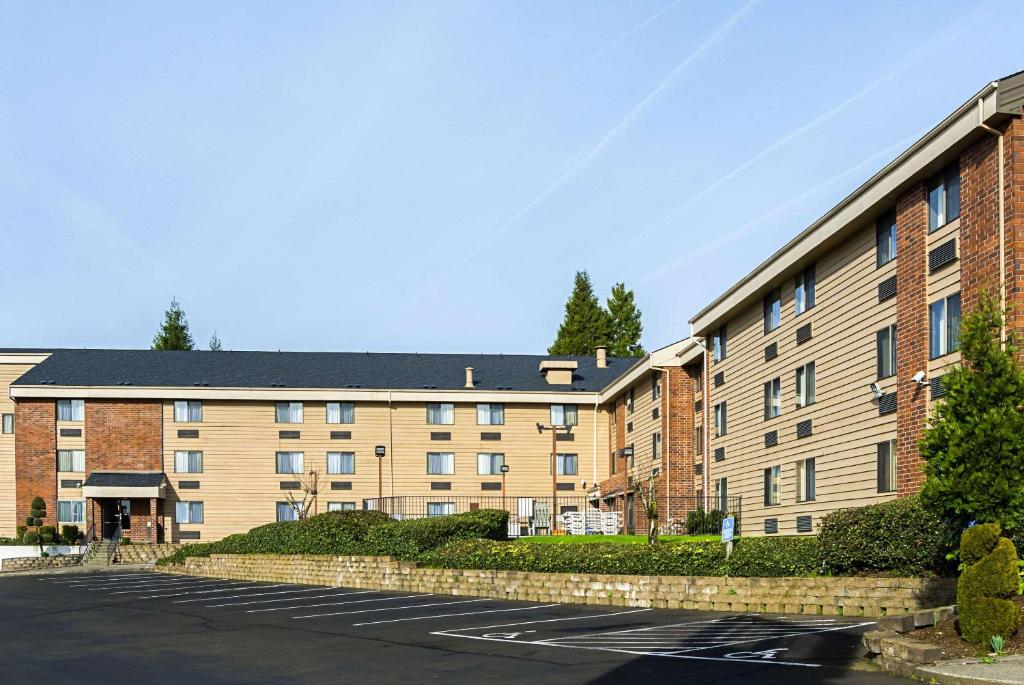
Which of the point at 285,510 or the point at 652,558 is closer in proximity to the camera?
the point at 652,558

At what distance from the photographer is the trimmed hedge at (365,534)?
3128 centimetres

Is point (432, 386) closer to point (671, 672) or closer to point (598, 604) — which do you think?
point (598, 604)

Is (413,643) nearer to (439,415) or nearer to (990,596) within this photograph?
(990,596)

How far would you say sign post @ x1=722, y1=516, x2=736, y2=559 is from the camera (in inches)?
822

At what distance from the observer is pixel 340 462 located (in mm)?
55406

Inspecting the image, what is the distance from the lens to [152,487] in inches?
2056

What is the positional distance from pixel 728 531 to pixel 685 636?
13.5 feet

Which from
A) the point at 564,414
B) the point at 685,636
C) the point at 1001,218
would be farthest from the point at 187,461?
the point at 1001,218

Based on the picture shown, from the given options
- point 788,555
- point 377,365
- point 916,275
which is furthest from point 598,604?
point 377,365

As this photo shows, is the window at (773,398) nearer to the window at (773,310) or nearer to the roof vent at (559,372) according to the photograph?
the window at (773,310)

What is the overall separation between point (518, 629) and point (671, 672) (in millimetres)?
5840

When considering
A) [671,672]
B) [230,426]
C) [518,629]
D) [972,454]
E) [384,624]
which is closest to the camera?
[671,672]

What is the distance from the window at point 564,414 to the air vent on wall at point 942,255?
3443cm

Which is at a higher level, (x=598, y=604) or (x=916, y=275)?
(x=916, y=275)
